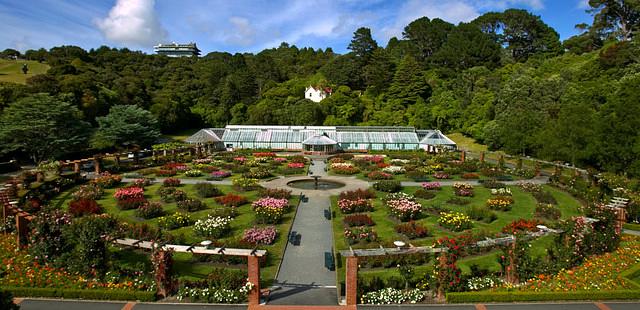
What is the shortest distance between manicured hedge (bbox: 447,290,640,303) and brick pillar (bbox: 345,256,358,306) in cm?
275

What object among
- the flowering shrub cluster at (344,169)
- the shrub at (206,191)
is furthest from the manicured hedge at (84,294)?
the flowering shrub cluster at (344,169)

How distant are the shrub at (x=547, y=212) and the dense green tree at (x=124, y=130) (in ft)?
139

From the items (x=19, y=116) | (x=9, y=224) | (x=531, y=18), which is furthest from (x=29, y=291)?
(x=531, y=18)

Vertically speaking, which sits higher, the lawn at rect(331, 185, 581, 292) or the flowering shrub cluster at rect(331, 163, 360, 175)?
the flowering shrub cluster at rect(331, 163, 360, 175)

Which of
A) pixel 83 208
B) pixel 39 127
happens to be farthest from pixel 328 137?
pixel 83 208

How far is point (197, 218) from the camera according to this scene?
20203 millimetres

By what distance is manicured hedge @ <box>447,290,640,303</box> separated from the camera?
11086 mm

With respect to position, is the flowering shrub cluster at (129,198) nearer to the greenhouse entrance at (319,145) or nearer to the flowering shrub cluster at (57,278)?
the flowering shrub cluster at (57,278)

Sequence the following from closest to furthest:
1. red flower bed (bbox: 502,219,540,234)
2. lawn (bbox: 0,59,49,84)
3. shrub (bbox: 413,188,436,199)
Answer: red flower bed (bbox: 502,219,540,234)
shrub (bbox: 413,188,436,199)
lawn (bbox: 0,59,49,84)

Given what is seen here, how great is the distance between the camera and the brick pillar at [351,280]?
35.3 feet

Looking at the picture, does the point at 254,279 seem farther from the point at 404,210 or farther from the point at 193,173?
the point at 193,173

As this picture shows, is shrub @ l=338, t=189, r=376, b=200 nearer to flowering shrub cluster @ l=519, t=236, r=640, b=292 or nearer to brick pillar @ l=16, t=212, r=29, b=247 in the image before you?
flowering shrub cluster @ l=519, t=236, r=640, b=292

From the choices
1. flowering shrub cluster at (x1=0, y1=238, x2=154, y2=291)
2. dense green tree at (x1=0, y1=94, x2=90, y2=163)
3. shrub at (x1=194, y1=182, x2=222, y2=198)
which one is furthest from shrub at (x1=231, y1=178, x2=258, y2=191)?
dense green tree at (x1=0, y1=94, x2=90, y2=163)

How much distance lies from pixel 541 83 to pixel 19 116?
6030 centimetres
